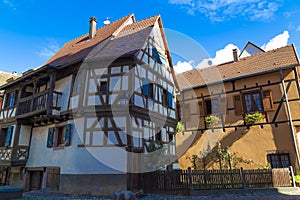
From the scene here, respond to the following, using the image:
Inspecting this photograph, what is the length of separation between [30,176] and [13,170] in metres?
1.65

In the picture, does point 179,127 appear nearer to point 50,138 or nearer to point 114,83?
point 114,83

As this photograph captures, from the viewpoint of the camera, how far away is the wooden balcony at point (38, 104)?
1105 centimetres

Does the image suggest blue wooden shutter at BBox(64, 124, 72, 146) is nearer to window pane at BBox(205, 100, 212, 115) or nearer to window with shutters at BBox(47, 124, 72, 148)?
window with shutters at BBox(47, 124, 72, 148)

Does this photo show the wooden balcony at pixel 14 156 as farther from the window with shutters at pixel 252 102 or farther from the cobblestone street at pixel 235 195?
the window with shutters at pixel 252 102

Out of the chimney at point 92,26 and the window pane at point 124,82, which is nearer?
the window pane at point 124,82

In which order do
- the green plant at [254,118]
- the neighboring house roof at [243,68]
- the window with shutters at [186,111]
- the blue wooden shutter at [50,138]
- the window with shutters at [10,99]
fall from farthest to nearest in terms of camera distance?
the window with shutters at [186,111]
the window with shutters at [10,99]
the neighboring house roof at [243,68]
the green plant at [254,118]
the blue wooden shutter at [50,138]

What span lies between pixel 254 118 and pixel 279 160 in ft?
9.08

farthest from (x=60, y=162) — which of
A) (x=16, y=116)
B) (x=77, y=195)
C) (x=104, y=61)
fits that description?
(x=104, y=61)

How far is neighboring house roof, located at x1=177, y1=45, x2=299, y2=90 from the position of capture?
13974mm

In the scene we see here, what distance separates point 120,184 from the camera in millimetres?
9359

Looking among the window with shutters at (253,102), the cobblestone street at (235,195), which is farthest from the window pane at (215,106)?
the cobblestone street at (235,195)

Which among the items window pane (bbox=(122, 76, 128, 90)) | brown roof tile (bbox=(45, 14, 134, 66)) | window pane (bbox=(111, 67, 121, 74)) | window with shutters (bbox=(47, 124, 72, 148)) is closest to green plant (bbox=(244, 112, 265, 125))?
window pane (bbox=(122, 76, 128, 90))

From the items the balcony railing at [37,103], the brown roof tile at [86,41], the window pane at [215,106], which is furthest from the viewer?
the window pane at [215,106]

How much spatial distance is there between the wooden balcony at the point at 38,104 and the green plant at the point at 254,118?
11456 mm
